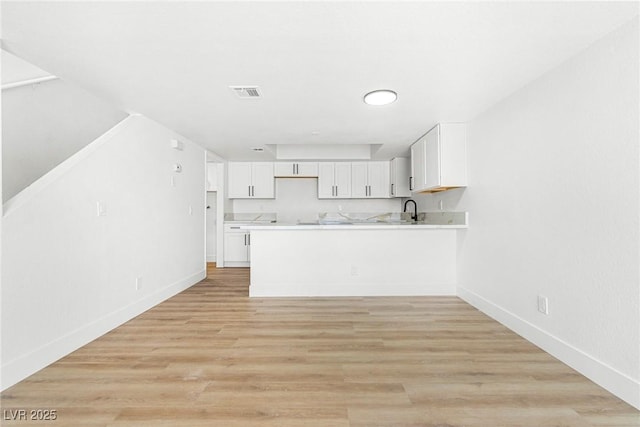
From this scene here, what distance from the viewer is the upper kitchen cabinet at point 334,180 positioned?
6.17m

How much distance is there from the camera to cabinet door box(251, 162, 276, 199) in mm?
6203

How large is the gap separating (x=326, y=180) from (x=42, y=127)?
170 inches

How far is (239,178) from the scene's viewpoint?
6.22 m

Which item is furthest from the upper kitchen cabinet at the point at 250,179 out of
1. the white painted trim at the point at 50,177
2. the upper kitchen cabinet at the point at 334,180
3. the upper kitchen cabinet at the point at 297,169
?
the white painted trim at the point at 50,177

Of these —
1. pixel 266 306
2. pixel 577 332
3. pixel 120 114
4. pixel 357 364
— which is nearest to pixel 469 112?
pixel 577 332

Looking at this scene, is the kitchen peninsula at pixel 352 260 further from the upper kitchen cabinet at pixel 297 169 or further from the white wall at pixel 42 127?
the upper kitchen cabinet at pixel 297 169

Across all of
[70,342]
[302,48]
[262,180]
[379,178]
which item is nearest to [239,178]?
[262,180]

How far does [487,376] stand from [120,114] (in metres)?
4.66

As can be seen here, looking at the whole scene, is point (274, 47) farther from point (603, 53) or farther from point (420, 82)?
point (603, 53)

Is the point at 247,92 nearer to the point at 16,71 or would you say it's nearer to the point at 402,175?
the point at 16,71

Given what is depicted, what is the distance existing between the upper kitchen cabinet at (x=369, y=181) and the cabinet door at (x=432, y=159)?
6.92 feet

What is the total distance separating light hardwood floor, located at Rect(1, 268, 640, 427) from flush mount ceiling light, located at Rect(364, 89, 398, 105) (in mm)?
2109

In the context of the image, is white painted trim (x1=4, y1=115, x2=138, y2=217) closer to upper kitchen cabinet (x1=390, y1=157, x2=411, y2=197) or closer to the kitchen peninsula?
the kitchen peninsula

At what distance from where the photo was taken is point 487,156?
3.16 meters
